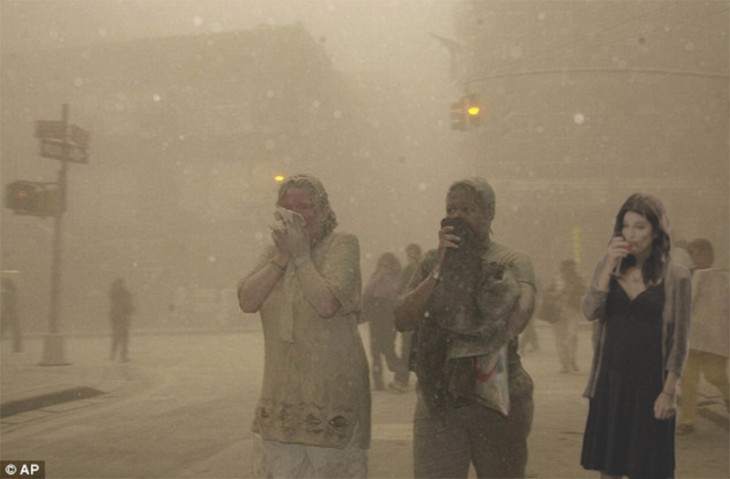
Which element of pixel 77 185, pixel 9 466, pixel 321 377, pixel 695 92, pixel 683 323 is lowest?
pixel 9 466

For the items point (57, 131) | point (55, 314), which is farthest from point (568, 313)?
point (57, 131)

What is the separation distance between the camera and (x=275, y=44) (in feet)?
115

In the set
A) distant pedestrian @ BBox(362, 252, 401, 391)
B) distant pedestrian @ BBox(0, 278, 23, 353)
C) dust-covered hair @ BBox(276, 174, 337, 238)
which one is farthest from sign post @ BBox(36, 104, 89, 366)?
dust-covered hair @ BBox(276, 174, 337, 238)

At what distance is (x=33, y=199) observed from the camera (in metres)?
13.9

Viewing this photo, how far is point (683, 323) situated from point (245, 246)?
30.8 m

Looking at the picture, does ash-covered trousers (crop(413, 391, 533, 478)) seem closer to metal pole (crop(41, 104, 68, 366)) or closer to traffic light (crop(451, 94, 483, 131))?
metal pole (crop(41, 104, 68, 366))

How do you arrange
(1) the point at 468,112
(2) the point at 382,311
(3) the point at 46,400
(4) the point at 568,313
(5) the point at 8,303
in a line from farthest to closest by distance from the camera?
(5) the point at 8,303 < (1) the point at 468,112 < (4) the point at 568,313 < (2) the point at 382,311 < (3) the point at 46,400

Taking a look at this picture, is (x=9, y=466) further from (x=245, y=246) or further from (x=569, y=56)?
(x=569, y=56)

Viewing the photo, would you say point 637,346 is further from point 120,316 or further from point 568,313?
point 120,316

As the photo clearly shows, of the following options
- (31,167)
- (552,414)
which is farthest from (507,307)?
(31,167)

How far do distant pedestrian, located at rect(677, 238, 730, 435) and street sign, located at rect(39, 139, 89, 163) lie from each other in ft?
34.6

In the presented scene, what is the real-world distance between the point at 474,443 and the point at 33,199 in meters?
12.2

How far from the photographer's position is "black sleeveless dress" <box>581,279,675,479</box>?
3480mm

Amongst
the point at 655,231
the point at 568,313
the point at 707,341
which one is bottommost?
the point at 568,313
